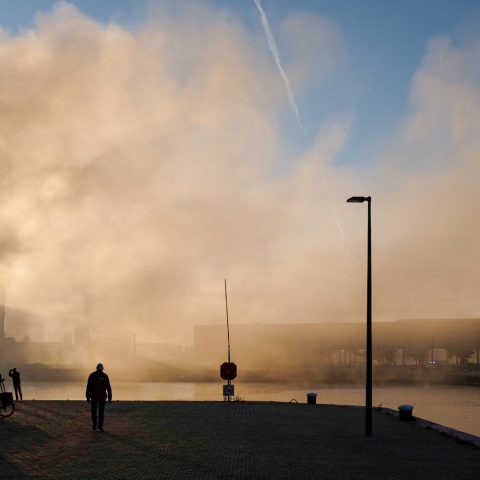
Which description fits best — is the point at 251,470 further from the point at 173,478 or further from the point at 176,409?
the point at 176,409

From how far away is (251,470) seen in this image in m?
11.8

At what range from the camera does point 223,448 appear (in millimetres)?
14438

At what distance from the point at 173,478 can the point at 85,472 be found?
1.82 m

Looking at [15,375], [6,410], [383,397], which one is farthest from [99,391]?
[383,397]

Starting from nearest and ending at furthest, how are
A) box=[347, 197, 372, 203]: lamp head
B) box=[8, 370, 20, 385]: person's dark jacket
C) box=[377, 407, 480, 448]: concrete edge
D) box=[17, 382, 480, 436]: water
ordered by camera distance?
box=[377, 407, 480, 448]: concrete edge
box=[347, 197, 372, 203]: lamp head
box=[8, 370, 20, 385]: person's dark jacket
box=[17, 382, 480, 436]: water

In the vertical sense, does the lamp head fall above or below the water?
above

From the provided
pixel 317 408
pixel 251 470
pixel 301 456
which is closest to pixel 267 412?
pixel 317 408

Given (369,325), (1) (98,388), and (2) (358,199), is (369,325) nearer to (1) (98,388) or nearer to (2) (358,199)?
(2) (358,199)

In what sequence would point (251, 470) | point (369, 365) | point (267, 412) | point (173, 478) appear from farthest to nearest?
point (267, 412)
point (369, 365)
point (251, 470)
point (173, 478)

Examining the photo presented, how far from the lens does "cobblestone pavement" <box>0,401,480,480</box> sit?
38.5 feet

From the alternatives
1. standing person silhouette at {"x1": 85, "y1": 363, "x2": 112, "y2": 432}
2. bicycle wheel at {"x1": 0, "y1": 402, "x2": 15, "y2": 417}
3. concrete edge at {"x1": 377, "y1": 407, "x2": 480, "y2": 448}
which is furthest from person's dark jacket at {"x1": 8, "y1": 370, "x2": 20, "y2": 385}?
concrete edge at {"x1": 377, "y1": 407, "x2": 480, "y2": 448}

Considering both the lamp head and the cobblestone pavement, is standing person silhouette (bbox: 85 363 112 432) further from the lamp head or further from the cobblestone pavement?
the lamp head

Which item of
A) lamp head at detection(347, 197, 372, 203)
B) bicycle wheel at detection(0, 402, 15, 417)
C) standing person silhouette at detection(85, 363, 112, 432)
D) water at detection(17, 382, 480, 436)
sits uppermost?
lamp head at detection(347, 197, 372, 203)

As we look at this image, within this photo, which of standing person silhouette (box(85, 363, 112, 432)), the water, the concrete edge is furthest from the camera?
the water
